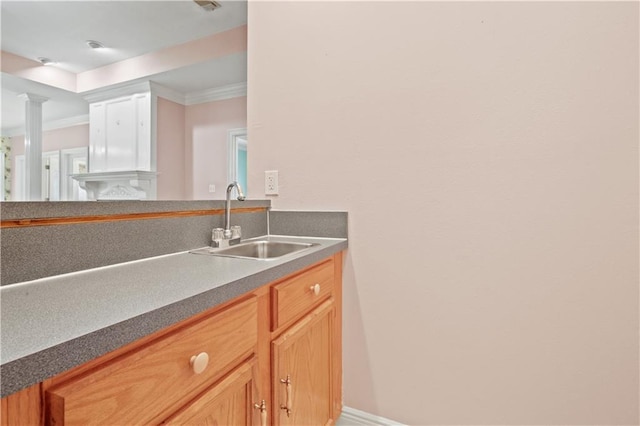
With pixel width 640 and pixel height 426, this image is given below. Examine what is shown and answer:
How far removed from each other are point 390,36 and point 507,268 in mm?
994

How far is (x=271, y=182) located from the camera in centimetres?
158

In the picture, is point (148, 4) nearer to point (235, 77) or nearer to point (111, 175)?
point (235, 77)

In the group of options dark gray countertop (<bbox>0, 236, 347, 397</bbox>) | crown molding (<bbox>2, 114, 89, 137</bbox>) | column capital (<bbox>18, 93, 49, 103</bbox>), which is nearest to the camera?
dark gray countertop (<bbox>0, 236, 347, 397</bbox>)

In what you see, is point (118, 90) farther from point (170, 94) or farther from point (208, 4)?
point (208, 4)

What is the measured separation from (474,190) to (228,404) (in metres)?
1.03

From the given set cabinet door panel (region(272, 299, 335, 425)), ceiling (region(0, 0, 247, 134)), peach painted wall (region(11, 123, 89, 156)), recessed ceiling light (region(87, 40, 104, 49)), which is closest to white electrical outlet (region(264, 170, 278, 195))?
cabinet door panel (region(272, 299, 335, 425))

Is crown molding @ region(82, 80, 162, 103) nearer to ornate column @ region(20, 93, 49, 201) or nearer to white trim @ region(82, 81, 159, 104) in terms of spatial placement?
white trim @ region(82, 81, 159, 104)

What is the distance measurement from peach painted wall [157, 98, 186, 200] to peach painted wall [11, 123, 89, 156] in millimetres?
1618

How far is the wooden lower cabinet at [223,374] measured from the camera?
1.41 feet

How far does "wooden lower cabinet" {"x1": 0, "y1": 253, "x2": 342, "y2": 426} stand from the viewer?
431 millimetres

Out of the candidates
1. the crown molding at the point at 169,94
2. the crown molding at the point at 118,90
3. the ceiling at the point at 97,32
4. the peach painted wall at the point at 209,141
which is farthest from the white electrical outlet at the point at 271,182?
the crown molding at the point at 169,94

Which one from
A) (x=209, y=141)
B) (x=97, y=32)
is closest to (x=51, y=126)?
(x=97, y=32)

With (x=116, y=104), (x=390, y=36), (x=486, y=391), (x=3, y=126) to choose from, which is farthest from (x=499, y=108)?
(x=116, y=104)

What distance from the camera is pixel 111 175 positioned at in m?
3.06
